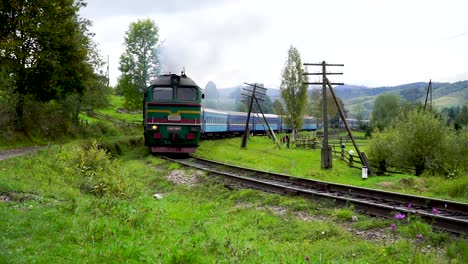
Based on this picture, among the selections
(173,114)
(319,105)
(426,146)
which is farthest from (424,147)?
(319,105)

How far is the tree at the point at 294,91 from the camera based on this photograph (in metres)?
49.8

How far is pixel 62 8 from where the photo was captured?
2541 centimetres

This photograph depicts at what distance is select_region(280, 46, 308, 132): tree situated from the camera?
49750 millimetres

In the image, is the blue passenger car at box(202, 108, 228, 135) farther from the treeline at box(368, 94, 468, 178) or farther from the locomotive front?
the treeline at box(368, 94, 468, 178)

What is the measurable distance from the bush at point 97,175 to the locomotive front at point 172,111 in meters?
5.15

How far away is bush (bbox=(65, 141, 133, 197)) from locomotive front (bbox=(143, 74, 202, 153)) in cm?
515

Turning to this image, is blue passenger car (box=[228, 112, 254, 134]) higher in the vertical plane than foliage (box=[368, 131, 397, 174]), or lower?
higher

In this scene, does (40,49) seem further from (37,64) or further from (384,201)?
(384,201)

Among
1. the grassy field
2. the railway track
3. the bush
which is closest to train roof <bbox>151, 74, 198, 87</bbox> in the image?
the bush

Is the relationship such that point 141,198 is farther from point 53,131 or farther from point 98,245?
point 53,131

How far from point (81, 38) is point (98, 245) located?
25.8 m

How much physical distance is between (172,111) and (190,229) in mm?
13100

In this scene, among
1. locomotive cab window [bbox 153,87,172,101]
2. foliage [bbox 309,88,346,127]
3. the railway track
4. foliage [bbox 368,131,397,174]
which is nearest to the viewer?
the railway track

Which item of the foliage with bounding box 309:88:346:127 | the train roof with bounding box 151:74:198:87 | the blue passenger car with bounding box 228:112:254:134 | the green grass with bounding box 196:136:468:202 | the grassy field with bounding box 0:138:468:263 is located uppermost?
the foliage with bounding box 309:88:346:127
